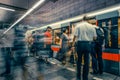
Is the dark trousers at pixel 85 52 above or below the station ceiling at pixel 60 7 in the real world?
below

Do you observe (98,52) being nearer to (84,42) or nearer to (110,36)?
(110,36)

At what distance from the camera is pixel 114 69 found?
5.17 meters

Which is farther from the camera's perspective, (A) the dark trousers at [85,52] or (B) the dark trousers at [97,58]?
(B) the dark trousers at [97,58]

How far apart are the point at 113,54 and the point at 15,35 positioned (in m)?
3.43

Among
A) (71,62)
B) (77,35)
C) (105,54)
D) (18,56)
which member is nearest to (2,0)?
(18,56)

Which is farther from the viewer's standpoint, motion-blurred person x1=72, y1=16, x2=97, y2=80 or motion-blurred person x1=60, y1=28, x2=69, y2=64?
motion-blurred person x1=60, y1=28, x2=69, y2=64

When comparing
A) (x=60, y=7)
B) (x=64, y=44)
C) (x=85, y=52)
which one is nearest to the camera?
(x=85, y=52)

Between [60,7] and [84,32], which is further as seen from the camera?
[60,7]

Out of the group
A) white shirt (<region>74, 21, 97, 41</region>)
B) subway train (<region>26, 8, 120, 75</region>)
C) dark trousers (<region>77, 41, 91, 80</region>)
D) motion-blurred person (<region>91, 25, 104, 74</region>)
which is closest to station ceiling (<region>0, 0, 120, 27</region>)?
subway train (<region>26, 8, 120, 75</region>)

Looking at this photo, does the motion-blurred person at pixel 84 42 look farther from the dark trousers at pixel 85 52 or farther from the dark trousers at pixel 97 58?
the dark trousers at pixel 97 58

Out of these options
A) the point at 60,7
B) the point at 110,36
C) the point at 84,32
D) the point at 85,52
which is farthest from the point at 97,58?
the point at 60,7

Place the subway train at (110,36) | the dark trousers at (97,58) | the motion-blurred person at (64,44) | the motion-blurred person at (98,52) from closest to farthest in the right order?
the subway train at (110,36) < the motion-blurred person at (98,52) < the dark trousers at (97,58) < the motion-blurred person at (64,44)

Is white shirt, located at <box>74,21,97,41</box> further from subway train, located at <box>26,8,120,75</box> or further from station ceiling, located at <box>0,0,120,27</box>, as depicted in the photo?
station ceiling, located at <box>0,0,120,27</box>

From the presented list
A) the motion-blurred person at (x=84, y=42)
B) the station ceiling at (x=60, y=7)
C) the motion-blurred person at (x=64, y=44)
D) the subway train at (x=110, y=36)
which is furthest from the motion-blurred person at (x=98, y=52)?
the motion-blurred person at (x=64, y=44)
